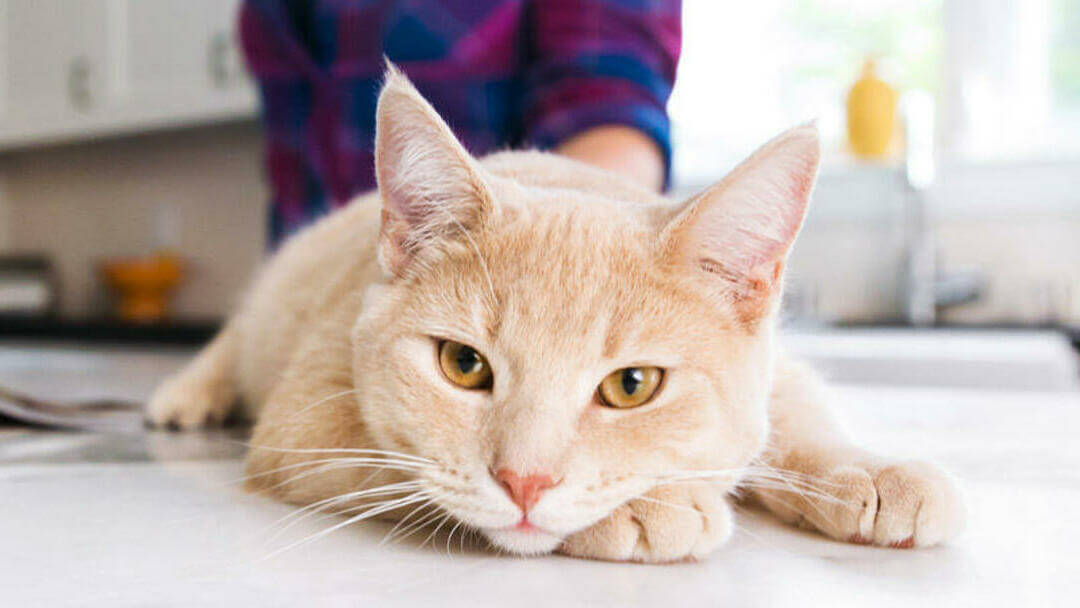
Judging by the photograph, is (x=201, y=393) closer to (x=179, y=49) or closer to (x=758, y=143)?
(x=758, y=143)

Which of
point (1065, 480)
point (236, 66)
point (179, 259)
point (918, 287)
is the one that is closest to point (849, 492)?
point (1065, 480)

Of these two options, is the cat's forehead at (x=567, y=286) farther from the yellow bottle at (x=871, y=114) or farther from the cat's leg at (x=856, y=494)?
the yellow bottle at (x=871, y=114)

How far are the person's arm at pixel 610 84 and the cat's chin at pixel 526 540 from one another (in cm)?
95

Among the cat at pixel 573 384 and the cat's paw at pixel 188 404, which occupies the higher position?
the cat at pixel 573 384

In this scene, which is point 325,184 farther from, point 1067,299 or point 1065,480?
point 1067,299

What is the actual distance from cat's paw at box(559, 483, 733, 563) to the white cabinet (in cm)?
321

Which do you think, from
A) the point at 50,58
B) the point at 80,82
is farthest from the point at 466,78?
the point at 50,58

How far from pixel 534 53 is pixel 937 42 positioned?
1840 mm

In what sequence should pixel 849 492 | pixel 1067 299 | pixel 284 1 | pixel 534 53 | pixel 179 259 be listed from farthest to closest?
1. pixel 179 259
2. pixel 1067 299
3. pixel 284 1
4. pixel 534 53
5. pixel 849 492

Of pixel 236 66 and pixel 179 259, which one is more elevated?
pixel 236 66

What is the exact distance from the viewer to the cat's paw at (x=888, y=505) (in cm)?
70

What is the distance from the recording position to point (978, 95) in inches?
112

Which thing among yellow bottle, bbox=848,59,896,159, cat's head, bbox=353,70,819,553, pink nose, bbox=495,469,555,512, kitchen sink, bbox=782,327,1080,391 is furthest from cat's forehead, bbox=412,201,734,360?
yellow bottle, bbox=848,59,896,159

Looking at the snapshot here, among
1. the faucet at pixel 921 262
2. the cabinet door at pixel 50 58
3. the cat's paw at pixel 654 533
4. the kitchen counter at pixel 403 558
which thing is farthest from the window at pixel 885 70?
the cabinet door at pixel 50 58
